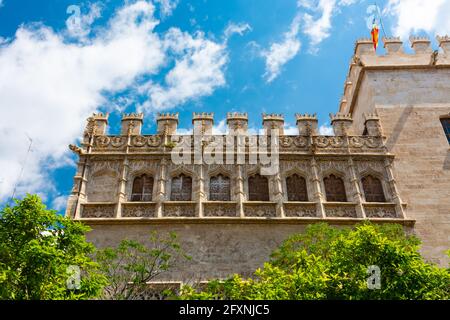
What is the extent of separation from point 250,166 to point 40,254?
31.7 ft

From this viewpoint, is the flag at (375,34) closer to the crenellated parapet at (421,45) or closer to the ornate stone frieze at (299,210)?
the crenellated parapet at (421,45)

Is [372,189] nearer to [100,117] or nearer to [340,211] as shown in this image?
[340,211]

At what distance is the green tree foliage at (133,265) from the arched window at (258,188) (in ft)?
12.2

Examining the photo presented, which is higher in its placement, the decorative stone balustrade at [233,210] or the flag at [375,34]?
the flag at [375,34]

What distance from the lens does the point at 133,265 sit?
11312 mm

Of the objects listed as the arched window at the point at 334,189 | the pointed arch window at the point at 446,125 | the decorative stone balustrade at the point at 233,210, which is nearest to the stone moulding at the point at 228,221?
the decorative stone balustrade at the point at 233,210

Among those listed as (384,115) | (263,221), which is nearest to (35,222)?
(263,221)

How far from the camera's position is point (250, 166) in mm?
16344

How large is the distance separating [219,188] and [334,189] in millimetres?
4733

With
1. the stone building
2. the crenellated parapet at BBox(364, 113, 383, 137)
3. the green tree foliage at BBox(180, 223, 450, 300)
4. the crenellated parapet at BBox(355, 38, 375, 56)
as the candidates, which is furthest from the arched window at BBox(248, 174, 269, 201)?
the crenellated parapet at BBox(355, 38, 375, 56)

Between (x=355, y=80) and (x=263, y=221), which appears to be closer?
(x=263, y=221)

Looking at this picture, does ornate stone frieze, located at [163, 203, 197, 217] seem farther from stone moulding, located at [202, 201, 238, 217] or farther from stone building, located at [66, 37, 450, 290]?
stone moulding, located at [202, 201, 238, 217]

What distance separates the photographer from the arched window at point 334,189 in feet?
51.7

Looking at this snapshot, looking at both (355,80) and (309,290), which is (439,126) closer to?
(355,80)
